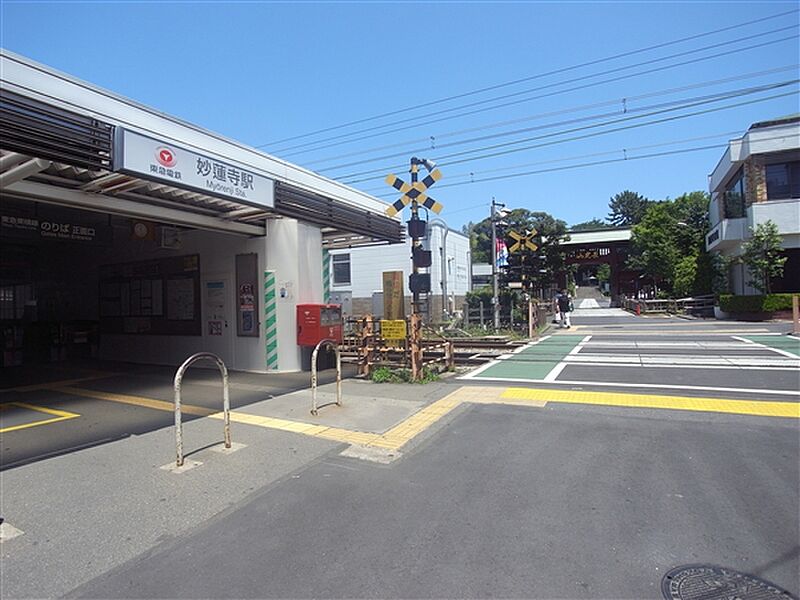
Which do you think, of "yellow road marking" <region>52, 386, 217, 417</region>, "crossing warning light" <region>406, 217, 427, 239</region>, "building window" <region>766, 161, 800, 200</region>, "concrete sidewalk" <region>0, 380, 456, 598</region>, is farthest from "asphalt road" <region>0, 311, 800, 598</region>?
"building window" <region>766, 161, 800, 200</region>

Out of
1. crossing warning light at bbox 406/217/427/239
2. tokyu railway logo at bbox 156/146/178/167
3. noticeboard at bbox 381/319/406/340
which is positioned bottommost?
noticeboard at bbox 381/319/406/340

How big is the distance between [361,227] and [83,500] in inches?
400

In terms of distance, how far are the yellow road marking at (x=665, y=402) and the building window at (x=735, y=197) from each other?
2493 centimetres

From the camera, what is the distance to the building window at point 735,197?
27234mm

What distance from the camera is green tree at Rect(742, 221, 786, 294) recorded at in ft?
77.4

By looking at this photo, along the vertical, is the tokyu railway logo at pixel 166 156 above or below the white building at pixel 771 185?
below

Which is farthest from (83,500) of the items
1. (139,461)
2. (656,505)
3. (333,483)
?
(656,505)

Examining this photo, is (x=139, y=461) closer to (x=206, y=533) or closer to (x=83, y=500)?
(x=83, y=500)

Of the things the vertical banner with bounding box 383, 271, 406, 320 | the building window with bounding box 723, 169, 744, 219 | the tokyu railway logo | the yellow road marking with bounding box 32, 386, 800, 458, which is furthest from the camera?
the building window with bounding box 723, 169, 744, 219

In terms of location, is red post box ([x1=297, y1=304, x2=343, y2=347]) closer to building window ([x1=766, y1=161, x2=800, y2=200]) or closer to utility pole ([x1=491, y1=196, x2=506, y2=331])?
utility pole ([x1=491, y1=196, x2=506, y2=331])

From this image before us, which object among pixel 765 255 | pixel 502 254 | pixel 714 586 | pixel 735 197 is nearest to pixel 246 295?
pixel 714 586

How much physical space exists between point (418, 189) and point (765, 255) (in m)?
22.6

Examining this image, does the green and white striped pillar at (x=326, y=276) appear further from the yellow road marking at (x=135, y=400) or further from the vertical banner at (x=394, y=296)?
the yellow road marking at (x=135, y=400)

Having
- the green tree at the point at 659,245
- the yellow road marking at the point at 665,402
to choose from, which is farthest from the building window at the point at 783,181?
the yellow road marking at the point at 665,402
